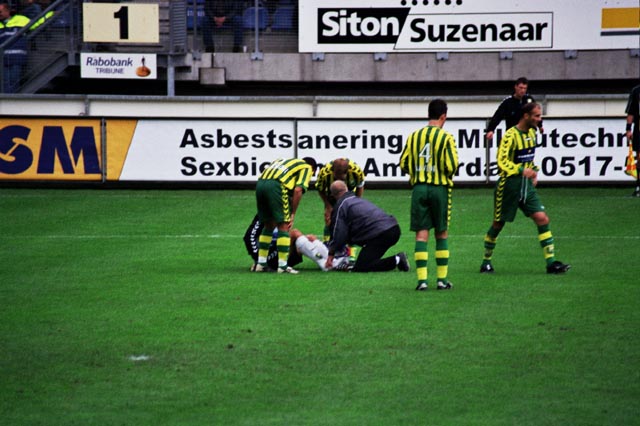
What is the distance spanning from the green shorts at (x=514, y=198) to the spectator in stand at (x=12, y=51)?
17.1m

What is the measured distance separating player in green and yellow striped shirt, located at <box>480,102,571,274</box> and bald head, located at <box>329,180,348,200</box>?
5.60 feet

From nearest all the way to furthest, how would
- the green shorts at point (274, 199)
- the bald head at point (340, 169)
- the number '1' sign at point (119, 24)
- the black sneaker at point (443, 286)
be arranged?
the black sneaker at point (443, 286), the green shorts at point (274, 199), the bald head at point (340, 169), the number '1' sign at point (119, 24)

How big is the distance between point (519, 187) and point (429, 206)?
5.62 feet

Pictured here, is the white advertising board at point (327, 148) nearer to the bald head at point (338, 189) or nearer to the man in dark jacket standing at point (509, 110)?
the man in dark jacket standing at point (509, 110)

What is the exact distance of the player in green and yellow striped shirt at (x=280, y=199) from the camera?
501 inches

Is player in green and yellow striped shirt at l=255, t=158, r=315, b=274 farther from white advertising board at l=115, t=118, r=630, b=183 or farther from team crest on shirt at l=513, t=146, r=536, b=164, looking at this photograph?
white advertising board at l=115, t=118, r=630, b=183

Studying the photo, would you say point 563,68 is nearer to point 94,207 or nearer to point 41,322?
point 94,207

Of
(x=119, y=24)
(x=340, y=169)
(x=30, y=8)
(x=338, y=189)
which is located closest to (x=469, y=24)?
(x=119, y=24)

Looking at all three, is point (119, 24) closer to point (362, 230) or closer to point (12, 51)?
point (12, 51)

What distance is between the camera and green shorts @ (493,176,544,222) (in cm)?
1248

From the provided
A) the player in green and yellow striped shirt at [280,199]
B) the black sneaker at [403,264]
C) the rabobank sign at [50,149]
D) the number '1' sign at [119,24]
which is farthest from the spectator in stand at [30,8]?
the black sneaker at [403,264]

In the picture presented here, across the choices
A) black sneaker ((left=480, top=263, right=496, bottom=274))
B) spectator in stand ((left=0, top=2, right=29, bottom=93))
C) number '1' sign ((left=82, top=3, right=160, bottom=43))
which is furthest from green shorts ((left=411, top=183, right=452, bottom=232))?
spectator in stand ((left=0, top=2, right=29, bottom=93))

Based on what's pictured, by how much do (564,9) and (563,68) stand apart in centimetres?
138

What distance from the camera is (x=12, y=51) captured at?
26828 mm
